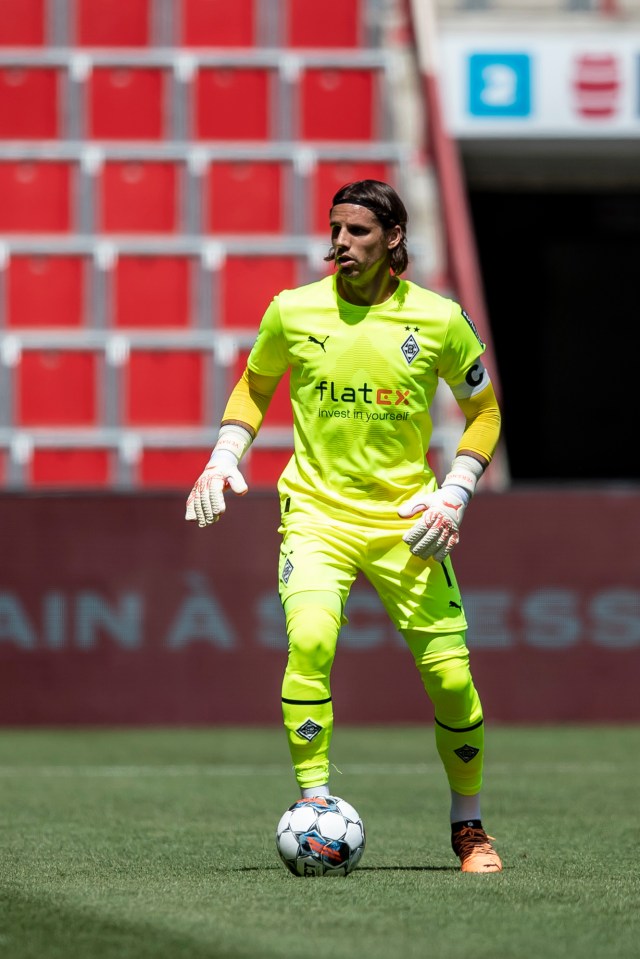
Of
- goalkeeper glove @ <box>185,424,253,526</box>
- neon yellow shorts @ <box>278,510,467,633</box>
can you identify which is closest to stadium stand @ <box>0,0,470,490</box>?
goalkeeper glove @ <box>185,424,253,526</box>

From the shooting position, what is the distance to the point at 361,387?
5074mm

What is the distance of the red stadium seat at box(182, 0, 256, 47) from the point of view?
51.1 ft

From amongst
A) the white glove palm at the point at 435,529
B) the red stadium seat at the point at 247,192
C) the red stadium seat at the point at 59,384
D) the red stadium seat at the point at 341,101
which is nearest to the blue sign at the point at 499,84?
the red stadium seat at the point at 341,101

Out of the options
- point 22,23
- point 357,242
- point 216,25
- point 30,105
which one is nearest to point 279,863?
point 357,242

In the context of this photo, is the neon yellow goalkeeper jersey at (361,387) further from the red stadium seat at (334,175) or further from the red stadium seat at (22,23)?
the red stadium seat at (22,23)

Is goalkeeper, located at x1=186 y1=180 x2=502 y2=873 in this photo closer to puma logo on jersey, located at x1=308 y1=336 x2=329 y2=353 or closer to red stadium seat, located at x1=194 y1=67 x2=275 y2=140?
puma logo on jersey, located at x1=308 y1=336 x2=329 y2=353

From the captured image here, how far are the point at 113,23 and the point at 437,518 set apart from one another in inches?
458

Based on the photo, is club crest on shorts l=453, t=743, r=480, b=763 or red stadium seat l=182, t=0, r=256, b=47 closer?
club crest on shorts l=453, t=743, r=480, b=763

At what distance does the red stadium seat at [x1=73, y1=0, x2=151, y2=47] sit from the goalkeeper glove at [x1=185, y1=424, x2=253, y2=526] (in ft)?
36.2

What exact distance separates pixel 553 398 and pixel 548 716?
1068cm

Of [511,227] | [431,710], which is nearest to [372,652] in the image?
[431,710]

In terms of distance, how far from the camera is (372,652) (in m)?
10.5

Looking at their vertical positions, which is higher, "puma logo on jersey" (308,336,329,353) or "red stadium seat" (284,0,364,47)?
"red stadium seat" (284,0,364,47)

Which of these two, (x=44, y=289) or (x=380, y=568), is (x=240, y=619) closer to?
(x=44, y=289)
